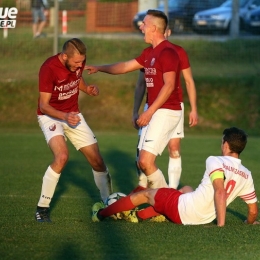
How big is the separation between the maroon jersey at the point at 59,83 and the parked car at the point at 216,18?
12.6 metres

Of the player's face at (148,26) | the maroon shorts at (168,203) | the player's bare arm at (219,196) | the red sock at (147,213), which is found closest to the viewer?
the player's bare arm at (219,196)

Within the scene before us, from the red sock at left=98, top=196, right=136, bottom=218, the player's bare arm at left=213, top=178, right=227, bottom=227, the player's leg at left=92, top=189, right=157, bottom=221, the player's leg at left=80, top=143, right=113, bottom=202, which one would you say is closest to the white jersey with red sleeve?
the player's bare arm at left=213, top=178, right=227, bottom=227

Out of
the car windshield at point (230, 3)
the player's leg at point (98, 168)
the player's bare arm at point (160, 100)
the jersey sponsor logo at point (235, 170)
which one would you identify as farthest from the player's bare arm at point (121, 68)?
the car windshield at point (230, 3)

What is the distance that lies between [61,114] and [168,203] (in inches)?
59.8

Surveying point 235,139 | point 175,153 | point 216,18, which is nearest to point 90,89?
point 175,153

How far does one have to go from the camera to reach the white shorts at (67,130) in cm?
895

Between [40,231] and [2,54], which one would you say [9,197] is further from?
[2,54]

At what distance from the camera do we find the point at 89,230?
25.5 ft

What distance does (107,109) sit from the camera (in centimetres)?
2048

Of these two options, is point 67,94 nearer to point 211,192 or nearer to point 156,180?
point 156,180

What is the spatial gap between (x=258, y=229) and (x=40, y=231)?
2.16 meters

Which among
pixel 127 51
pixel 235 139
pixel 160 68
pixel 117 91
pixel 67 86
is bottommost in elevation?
pixel 117 91

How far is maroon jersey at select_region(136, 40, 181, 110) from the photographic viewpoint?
8.95m

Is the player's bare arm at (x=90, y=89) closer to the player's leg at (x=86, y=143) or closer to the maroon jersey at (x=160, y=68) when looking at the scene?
the player's leg at (x=86, y=143)
